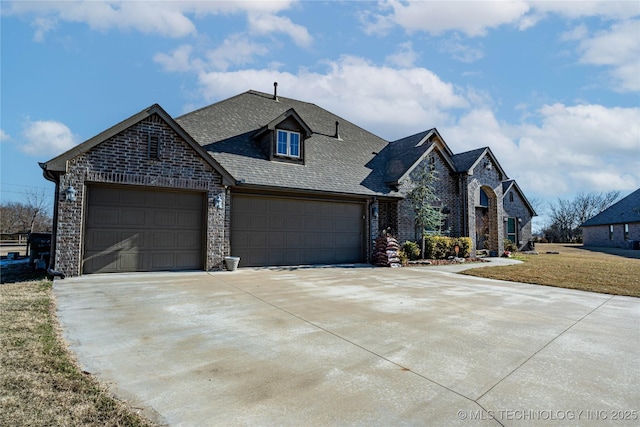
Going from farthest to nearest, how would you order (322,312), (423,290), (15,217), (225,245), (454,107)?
(15,217) → (454,107) → (225,245) → (423,290) → (322,312)

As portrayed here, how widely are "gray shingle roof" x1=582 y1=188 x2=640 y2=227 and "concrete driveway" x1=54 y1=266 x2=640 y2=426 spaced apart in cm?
3316

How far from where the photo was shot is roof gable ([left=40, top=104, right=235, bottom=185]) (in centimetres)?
898

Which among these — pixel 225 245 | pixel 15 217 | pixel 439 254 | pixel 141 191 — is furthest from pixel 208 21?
pixel 15 217

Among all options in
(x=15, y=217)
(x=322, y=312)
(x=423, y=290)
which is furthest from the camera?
(x=15, y=217)

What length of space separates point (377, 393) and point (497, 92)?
39.0 feet

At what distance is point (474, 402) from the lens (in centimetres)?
285

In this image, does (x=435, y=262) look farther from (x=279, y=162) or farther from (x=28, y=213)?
(x=28, y=213)

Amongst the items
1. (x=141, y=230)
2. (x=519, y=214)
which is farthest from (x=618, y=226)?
(x=141, y=230)

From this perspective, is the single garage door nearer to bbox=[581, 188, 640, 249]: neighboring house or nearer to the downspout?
the downspout

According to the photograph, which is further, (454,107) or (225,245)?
(454,107)

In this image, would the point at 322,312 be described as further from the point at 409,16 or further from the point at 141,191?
the point at 409,16

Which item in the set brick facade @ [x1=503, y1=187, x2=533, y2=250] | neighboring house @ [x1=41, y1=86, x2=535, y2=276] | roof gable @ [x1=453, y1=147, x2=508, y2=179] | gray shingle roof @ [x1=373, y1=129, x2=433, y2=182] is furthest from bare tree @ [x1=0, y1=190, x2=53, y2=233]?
brick facade @ [x1=503, y1=187, x2=533, y2=250]

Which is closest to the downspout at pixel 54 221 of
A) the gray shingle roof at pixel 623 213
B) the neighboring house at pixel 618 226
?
the neighboring house at pixel 618 226

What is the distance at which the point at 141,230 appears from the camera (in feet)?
33.7
